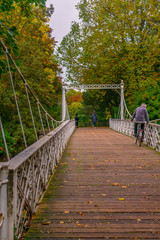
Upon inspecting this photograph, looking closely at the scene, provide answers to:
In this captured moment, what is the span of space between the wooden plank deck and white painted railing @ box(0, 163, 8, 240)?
0.70 m

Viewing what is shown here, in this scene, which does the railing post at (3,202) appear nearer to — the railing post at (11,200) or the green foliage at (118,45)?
the railing post at (11,200)

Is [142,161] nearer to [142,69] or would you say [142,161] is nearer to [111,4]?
[142,69]

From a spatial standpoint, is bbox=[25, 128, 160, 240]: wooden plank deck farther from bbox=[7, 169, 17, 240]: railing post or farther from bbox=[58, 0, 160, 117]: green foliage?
bbox=[58, 0, 160, 117]: green foliage

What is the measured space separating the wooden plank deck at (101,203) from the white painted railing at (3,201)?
0.70m

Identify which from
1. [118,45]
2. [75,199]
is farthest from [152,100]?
[75,199]

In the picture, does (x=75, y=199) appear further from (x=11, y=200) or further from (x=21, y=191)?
(x=11, y=200)

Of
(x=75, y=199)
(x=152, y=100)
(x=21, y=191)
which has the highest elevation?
(x=152, y=100)

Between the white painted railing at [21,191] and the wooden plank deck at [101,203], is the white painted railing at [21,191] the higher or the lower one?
the higher one

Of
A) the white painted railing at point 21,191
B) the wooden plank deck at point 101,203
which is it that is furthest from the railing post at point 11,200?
the wooden plank deck at point 101,203

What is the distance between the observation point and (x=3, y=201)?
Result: 2.51 meters

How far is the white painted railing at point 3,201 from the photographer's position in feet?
8.14

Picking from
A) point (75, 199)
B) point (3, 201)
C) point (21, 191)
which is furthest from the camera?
point (75, 199)

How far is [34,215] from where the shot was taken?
381 centimetres

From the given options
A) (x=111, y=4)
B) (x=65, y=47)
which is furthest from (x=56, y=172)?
(x=65, y=47)
